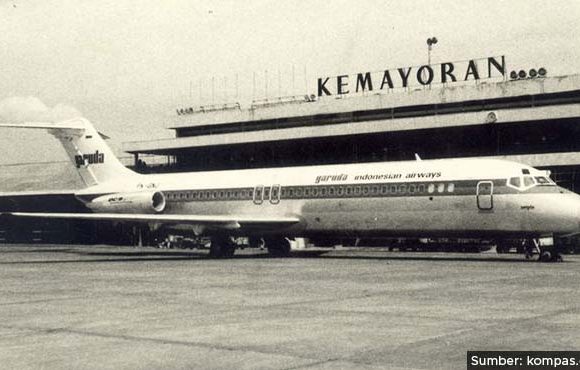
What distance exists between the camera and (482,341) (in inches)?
396

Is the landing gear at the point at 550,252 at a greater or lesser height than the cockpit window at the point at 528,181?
lesser

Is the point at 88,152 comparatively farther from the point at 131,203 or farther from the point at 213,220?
the point at 213,220

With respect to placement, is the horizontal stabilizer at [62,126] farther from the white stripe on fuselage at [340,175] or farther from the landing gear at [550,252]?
the landing gear at [550,252]

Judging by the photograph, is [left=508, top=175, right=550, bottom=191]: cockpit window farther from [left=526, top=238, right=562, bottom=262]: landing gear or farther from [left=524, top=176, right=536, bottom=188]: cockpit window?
[left=526, top=238, right=562, bottom=262]: landing gear

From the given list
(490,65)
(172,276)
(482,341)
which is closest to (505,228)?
(172,276)

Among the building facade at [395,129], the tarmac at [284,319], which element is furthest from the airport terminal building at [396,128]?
the tarmac at [284,319]

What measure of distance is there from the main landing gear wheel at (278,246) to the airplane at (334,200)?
46mm

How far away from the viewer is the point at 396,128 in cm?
5225

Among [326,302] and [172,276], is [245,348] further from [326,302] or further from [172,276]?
[172,276]

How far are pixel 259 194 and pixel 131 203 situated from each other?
7.31 metres

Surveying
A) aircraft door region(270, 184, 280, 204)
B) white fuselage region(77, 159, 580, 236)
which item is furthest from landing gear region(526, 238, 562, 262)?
aircraft door region(270, 184, 280, 204)

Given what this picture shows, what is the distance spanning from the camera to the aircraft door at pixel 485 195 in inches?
1118

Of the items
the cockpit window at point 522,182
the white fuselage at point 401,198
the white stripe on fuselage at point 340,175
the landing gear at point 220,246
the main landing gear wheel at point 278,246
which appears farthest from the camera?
the main landing gear wheel at point 278,246

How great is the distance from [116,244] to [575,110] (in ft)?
112
